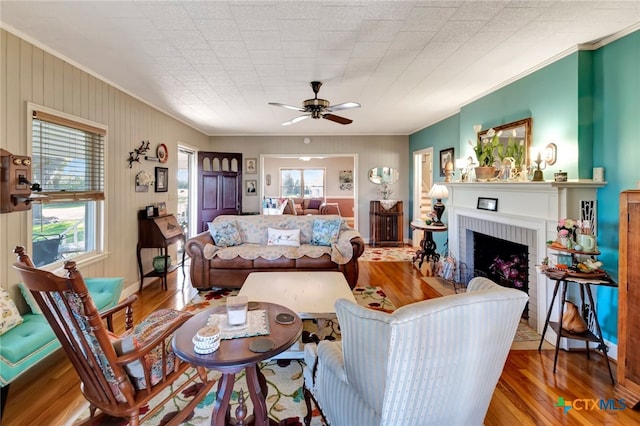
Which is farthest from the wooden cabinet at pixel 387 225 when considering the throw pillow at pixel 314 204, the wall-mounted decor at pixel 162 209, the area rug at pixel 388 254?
the wall-mounted decor at pixel 162 209

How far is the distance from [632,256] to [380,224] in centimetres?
519

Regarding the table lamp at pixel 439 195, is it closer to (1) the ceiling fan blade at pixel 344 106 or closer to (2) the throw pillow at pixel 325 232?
(2) the throw pillow at pixel 325 232

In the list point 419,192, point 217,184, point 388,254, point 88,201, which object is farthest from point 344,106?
point 419,192

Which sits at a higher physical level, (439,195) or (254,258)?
(439,195)

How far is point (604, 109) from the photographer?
2.53 meters

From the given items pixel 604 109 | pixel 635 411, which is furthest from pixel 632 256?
pixel 604 109

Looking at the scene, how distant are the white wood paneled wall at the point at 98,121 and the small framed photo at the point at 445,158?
15.4 ft

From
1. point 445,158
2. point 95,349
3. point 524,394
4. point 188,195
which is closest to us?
point 95,349

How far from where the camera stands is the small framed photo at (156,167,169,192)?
4.66 meters

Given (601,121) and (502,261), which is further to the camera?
(502,261)

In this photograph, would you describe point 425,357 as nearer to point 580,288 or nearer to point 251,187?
point 580,288

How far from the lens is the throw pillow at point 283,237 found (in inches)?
171

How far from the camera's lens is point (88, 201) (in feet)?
10.8

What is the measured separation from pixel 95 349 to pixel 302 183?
10.2m
